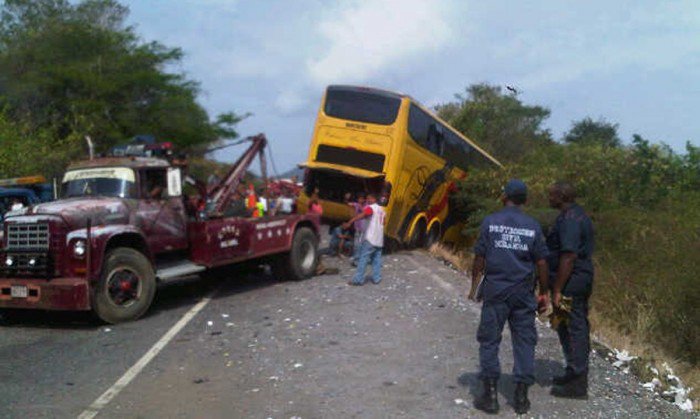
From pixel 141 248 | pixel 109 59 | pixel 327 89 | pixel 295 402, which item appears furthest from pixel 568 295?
pixel 109 59

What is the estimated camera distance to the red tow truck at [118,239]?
956cm

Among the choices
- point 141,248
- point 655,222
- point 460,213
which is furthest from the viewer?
point 460,213

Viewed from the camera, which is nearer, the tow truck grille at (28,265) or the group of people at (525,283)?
the group of people at (525,283)

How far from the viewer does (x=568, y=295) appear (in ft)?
19.8

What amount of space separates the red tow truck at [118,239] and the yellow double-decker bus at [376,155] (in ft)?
15.0

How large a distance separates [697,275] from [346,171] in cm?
904

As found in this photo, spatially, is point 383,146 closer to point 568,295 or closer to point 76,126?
point 568,295

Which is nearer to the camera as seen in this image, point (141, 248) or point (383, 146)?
point (141, 248)

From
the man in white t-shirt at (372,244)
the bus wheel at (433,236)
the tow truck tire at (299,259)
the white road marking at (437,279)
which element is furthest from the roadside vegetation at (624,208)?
the tow truck tire at (299,259)

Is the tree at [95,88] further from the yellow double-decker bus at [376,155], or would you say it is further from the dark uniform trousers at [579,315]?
the dark uniform trousers at [579,315]

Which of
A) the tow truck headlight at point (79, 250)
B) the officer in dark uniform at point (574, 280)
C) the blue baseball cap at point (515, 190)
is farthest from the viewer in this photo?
the tow truck headlight at point (79, 250)

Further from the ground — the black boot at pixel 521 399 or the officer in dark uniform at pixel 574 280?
the officer in dark uniform at pixel 574 280

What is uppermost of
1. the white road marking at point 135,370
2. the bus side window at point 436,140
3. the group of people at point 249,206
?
the bus side window at point 436,140

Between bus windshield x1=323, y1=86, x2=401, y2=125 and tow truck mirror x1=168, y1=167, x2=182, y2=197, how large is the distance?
6886 mm
